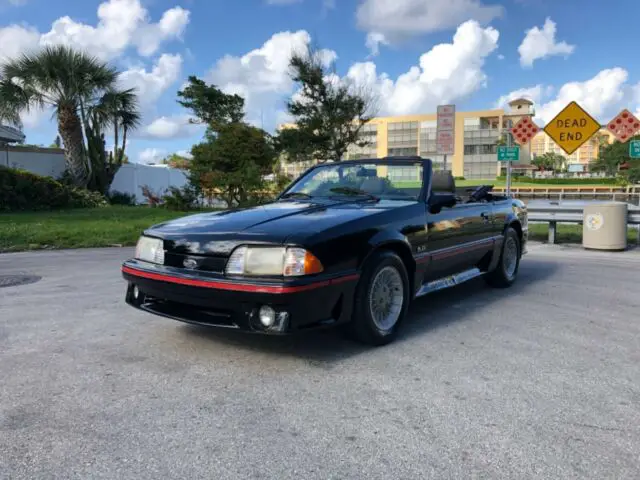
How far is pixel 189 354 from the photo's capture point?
4062mm

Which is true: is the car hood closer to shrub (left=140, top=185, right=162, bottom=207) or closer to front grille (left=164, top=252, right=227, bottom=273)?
front grille (left=164, top=252, right=227, bottom=273)

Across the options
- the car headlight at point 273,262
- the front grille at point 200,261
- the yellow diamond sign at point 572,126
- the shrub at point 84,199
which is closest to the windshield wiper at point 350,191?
the car headlight at point 273,262

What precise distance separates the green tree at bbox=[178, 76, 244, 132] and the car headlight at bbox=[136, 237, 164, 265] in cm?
3607

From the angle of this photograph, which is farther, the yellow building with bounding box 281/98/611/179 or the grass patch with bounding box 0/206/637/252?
the yellow building with bounding box 281/98/611/179

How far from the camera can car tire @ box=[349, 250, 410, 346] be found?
403cm

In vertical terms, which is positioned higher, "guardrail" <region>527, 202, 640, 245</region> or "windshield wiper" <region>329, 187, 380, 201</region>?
"windshield wiper" <region>329, 187, 380, 201</region>

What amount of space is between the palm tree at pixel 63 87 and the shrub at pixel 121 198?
7.74ft

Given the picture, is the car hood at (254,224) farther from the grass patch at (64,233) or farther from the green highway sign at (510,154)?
the green highway sign at (510,154)

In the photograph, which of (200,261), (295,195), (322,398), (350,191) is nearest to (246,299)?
(200,261)

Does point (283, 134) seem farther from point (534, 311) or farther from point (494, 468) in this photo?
point (494, 468)

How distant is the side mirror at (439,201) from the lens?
496 cm

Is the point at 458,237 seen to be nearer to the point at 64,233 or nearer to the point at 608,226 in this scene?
the point at 608,226

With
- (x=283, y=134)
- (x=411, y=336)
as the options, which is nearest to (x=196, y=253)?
(x=411, y=336)

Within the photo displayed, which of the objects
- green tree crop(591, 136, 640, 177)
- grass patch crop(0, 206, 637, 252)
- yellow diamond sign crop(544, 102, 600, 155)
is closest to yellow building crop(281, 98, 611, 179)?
green tree crop(591, 136, 640, 177)
